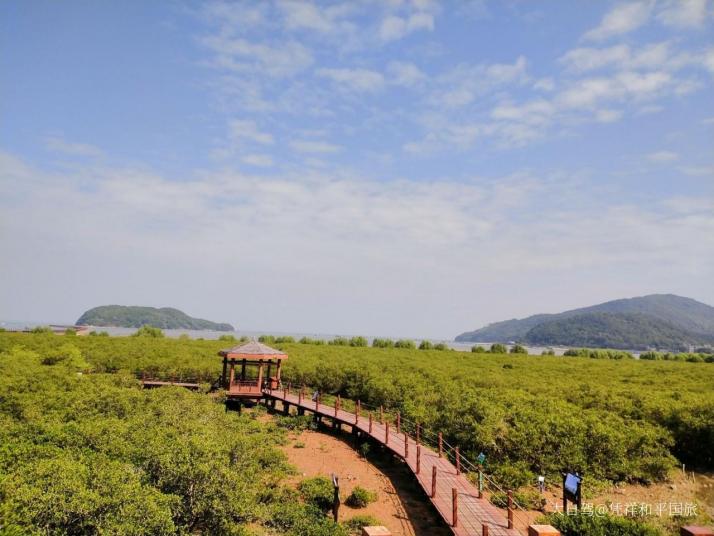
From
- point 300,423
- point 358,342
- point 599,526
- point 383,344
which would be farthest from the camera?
point 383,344

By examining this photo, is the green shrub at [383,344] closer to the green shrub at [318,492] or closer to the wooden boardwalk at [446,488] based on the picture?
the wooden boardwalk at [446,488]

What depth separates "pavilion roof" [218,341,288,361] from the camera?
23406mm

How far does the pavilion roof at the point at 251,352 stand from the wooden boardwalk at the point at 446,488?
5.96 metres

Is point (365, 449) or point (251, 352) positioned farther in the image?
point (251, 352)

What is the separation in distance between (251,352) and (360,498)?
1282cm

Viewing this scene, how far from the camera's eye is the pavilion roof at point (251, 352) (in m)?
23.4

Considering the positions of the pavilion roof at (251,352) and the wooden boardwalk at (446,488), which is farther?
the pavilion roof at (251,352)

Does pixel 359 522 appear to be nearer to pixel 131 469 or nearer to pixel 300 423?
pixel 131 469

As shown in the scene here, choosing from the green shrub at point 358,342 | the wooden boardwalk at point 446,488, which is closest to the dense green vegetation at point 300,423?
the wooden boardwalk at point 446,488

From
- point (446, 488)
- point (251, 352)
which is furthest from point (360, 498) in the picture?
point (251, 352)

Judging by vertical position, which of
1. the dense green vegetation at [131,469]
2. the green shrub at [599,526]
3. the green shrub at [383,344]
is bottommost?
the green shrub at [599,526]

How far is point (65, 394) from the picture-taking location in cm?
1484

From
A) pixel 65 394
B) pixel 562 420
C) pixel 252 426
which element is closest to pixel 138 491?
pixel 65 394

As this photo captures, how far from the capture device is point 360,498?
12.3 m
